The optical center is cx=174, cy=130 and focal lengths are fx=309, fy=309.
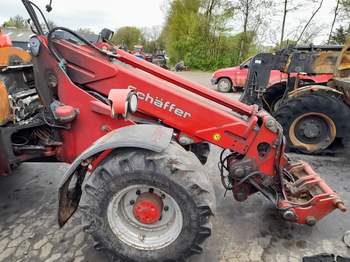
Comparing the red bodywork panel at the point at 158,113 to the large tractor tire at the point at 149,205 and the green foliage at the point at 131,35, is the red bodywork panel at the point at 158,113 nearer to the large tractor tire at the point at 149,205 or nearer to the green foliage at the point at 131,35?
the large tractor tire at the point at 149,205

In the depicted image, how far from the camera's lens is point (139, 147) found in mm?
2312

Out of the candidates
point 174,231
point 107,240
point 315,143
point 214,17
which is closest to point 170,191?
point 174,231

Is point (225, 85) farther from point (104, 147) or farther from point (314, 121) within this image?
point (104, 147)

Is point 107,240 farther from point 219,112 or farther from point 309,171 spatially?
point 309,171

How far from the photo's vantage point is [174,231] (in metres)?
2.48

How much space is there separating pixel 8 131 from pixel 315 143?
4708 mm

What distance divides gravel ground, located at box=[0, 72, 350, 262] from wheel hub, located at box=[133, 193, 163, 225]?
1.70 feet

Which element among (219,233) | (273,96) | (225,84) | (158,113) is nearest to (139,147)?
(158,113)

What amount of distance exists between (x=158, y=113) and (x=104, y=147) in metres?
0.72

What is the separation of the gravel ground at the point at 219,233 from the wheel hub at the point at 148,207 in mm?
518

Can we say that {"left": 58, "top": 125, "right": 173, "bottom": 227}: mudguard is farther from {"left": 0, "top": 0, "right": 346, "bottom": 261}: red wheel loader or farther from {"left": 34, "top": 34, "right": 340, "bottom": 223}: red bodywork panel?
{"left": 34, "top": 34, "right": 340, "bottom": 223}: red bodywork panel

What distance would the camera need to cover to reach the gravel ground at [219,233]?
2709mm

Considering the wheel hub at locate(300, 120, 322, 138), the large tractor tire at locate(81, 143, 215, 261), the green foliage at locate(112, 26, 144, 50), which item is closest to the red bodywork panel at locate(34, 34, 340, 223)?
the large tractor tire at locate(81, 143, 215, 261)

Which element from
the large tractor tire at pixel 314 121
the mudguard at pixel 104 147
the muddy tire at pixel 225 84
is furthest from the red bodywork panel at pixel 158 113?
the muddy tire at pixel 225 84
